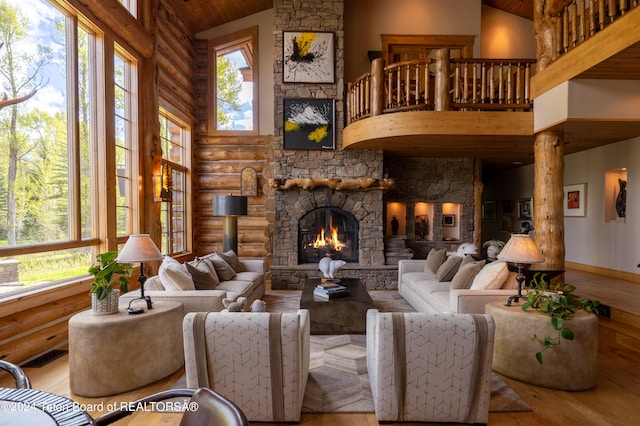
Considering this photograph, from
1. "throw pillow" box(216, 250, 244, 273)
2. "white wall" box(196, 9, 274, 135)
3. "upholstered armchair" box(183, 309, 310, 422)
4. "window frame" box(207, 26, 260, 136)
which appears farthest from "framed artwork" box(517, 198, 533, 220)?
"upholstered armchair" box(183, 309, 310, 422)

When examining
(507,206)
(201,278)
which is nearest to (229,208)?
(201,278)

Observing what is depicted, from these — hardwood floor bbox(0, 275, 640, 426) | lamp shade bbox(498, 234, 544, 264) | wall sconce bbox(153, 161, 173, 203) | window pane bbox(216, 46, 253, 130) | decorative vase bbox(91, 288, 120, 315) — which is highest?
window pane bbox(216, 46, 253, 130)

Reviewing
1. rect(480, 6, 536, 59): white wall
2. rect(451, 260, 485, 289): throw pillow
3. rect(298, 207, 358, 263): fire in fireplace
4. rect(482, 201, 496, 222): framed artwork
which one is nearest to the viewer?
rect(451, 260, 485, 289): throw pillow

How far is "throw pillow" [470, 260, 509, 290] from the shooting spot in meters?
3.31

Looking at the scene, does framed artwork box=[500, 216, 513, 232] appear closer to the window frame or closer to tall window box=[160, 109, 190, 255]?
the window frame

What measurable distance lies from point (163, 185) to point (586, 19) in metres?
6.01

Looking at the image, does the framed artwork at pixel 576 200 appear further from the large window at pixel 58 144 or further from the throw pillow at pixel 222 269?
the large window at pixel 58 144

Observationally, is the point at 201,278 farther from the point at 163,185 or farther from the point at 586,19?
the point at 586,19

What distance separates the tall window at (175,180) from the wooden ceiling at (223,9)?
6.79 ft

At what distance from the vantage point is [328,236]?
21.3 ft

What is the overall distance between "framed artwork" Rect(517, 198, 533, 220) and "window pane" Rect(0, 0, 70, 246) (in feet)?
31.4

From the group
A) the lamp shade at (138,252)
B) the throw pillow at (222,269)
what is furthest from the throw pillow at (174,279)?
the throw pillow at (222,269)

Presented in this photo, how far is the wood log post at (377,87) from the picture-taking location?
526 cm

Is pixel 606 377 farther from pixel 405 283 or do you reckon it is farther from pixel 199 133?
pixel 199 133
